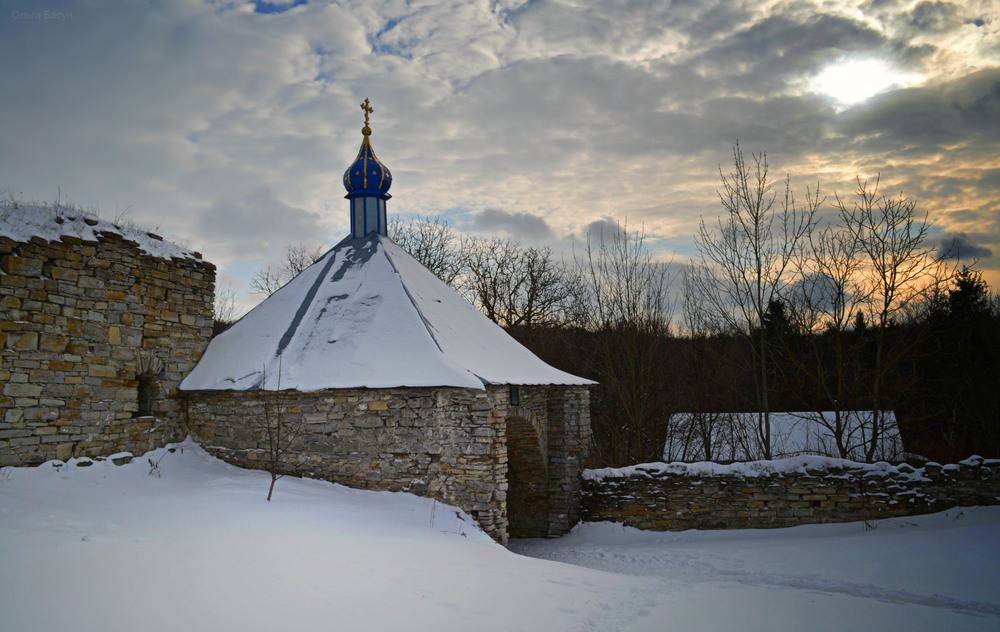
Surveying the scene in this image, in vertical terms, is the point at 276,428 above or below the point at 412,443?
above

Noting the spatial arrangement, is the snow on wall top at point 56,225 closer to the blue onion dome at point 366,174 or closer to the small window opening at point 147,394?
the small window opening at point 147,394

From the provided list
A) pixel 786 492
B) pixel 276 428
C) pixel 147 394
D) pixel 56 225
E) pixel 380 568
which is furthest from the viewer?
pixel 786 492

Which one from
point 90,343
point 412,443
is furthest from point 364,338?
point 90,343

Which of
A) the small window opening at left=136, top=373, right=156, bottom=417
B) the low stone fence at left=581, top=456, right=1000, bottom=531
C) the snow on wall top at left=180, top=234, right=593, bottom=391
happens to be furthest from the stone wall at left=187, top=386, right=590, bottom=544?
the low stone fence at left=581, top=456, right=1000, bottom=531

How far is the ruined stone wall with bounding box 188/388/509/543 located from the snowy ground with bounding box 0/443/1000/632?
10.7 inches

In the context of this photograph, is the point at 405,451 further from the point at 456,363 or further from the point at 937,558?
the point at 937,558

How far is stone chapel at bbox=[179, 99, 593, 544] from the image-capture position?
7.52 m

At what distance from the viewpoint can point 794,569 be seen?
25.4ft

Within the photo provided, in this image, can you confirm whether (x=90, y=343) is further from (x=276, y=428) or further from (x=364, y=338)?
(x=364, y=338)

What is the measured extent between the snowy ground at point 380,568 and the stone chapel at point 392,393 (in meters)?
0.39

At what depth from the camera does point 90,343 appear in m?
7.46

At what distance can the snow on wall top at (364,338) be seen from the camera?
7859 mm

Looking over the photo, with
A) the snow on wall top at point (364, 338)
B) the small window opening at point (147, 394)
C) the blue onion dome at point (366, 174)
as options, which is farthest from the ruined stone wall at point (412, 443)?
the blue onion dome at point (366, 174)

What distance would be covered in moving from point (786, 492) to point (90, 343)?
9.79 m
